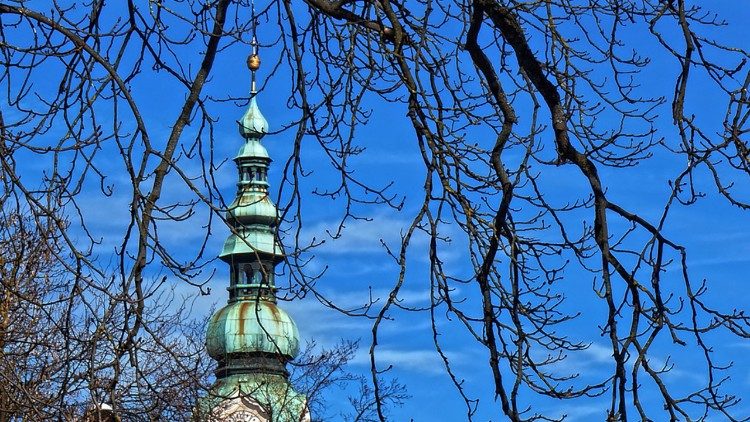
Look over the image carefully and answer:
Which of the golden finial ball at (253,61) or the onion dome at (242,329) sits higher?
the onion dome at (242,329)

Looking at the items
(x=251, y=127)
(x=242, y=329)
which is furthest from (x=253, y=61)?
(x=242, y=329)

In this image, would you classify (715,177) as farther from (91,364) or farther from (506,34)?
(91,364)

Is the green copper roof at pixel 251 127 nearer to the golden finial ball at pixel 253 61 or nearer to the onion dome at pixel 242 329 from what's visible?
the golden finial ball at pixel 253 61

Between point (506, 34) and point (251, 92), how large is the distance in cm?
182

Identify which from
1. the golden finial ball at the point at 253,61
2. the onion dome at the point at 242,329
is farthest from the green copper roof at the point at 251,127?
the onion dome at the point at 242,329

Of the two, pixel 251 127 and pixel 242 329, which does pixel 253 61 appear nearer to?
pixel 251 127

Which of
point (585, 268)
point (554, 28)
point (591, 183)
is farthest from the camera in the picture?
point (554, 28)

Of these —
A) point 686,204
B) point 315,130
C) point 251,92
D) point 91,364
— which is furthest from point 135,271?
point 686,204

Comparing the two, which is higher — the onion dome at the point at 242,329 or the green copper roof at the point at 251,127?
the onion dome at the point at 242,329

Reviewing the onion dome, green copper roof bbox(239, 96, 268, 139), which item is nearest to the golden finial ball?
green copper roof bbox(239, 96, 268, 139)

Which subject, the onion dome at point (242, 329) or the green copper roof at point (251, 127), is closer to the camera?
the green copper roof at point (251, 127)

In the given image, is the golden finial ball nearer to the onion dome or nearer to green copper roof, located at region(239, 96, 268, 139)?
green copper roof, located at region(239, 96, 268, 139)

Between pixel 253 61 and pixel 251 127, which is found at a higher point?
pixel 253 61

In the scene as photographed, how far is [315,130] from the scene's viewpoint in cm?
604
